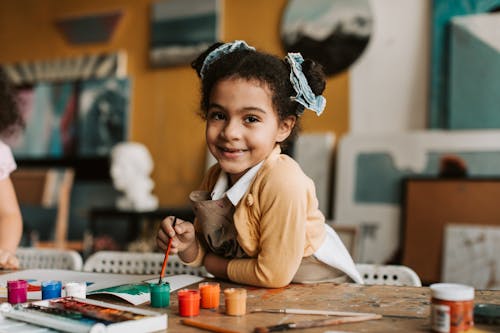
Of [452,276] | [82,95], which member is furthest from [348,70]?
[82,95]

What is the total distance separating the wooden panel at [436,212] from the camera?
3.15 m

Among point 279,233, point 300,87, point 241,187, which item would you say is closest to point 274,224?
point 279,233

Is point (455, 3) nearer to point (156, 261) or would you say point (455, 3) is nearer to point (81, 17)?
point (156, 261)

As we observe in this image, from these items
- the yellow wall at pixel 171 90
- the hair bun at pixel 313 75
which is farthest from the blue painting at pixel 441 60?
the hair bun at pixel 313 75

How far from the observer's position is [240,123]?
136 centimetres

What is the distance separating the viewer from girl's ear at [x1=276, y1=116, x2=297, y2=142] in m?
1.45

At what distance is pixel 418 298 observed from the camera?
1.14 meters

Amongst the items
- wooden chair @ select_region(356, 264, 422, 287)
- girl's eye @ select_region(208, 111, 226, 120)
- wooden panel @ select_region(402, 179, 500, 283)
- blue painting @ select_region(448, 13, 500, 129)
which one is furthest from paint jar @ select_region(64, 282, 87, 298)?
blue painting @ select_region(448, 13, 500, 129)

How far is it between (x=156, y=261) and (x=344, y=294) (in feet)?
2.41

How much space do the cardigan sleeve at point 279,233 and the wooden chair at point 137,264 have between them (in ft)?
1.55

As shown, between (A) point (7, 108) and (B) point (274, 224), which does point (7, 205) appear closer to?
(A) point (7, 108)

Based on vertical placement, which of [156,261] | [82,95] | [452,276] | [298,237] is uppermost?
[82,95]

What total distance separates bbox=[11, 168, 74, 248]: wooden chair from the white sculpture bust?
1.89ft

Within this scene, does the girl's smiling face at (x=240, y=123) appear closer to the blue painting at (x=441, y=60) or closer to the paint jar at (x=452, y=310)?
the paint jar at (x=452, y=310)
